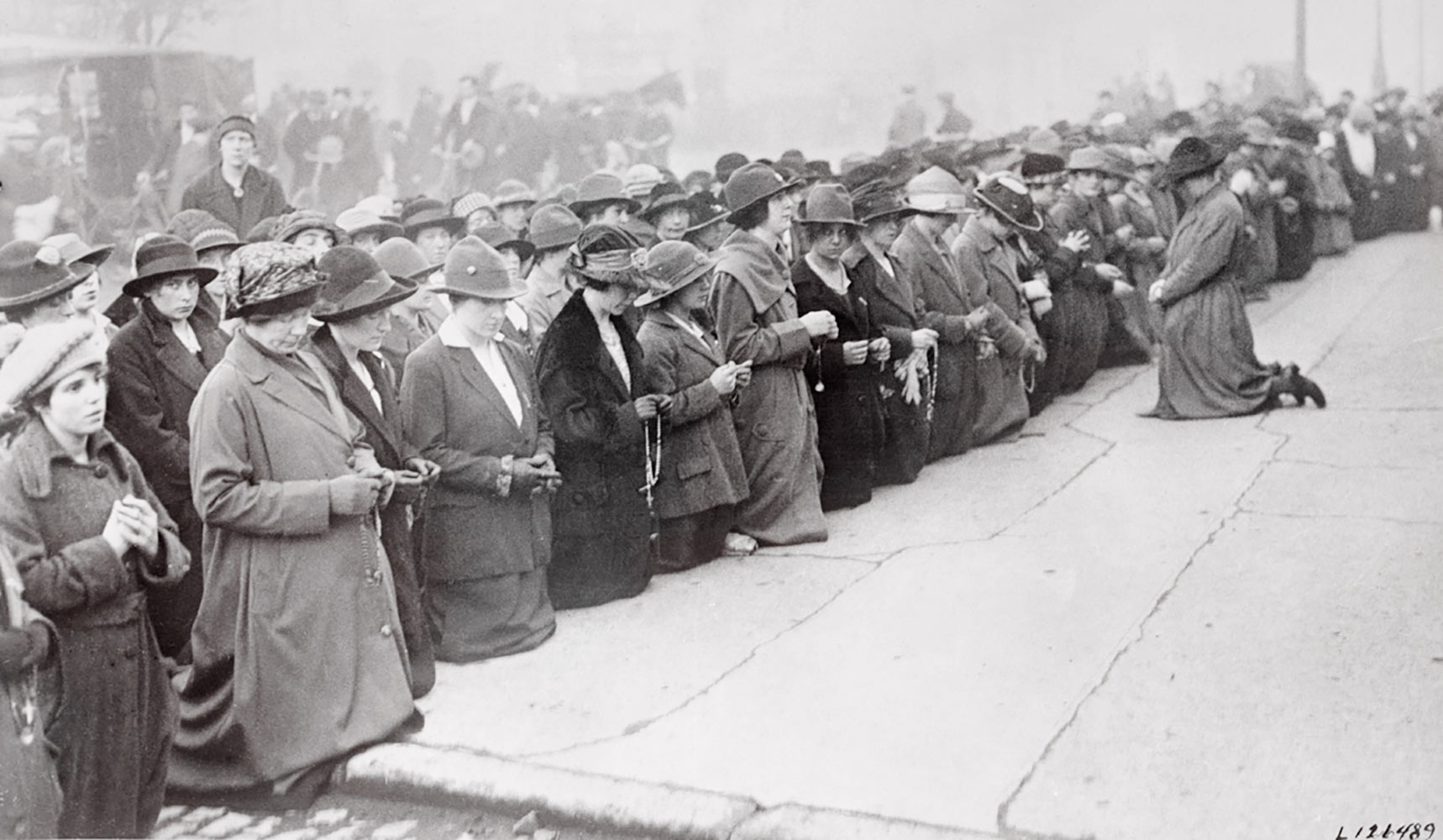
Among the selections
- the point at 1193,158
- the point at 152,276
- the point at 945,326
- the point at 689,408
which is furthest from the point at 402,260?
the point at 1193,158

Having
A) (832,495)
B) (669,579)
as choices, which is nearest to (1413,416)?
(832,495)

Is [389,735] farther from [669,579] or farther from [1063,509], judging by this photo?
[1063,509]

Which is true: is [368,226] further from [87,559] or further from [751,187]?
[87,559]

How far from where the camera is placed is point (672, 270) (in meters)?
7.10

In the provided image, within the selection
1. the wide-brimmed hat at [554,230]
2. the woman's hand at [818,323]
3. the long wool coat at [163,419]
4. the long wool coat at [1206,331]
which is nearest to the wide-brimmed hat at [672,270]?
the wide-brimmed hat at [554,230]

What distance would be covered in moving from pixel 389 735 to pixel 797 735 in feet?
4.93

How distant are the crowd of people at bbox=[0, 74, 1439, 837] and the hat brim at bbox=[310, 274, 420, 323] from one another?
16 millimetres

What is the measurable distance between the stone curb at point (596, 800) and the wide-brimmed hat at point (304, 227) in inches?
123

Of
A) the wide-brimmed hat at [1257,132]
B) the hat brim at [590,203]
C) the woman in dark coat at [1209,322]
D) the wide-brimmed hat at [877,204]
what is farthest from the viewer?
the wide-brimmed hat at [1257,132]

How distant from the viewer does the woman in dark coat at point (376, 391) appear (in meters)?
5.51

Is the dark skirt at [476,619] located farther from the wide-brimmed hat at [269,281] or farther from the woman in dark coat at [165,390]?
the wide-brimmed hat at [269,281]

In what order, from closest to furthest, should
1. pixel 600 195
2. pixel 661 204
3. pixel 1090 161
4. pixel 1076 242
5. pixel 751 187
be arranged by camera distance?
1. pixel 751 187
2. pixel 600 195
3. pixel 661 204
4. pixel 1076 242
5. pixel 1090 161

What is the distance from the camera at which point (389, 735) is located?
518 centimetres

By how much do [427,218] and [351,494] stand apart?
3.98 metres
